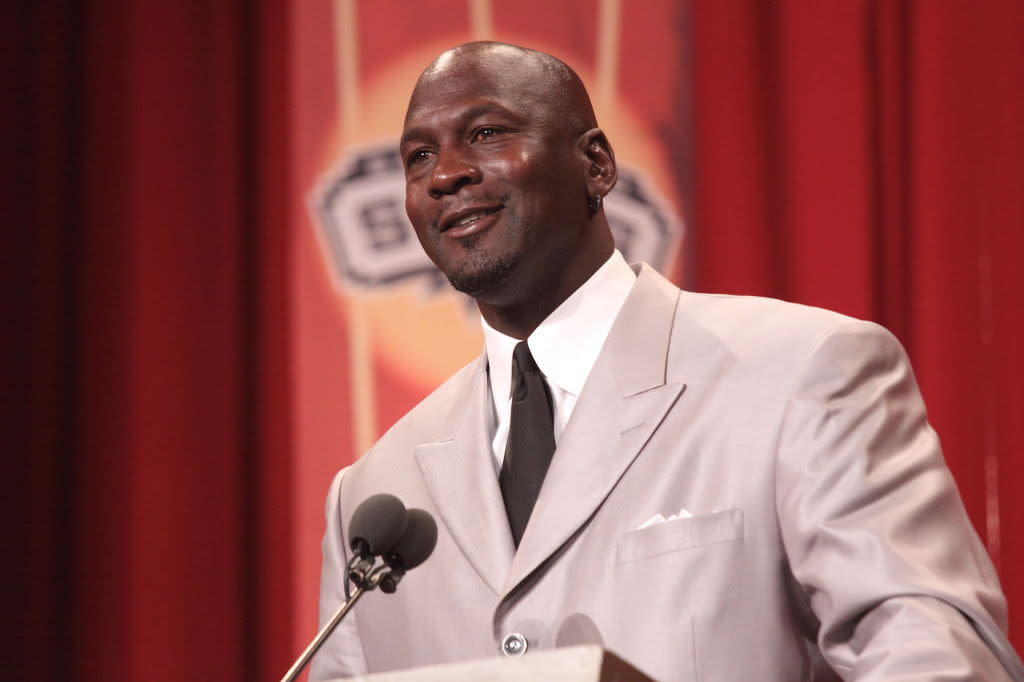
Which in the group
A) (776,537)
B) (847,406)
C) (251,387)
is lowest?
(251,387)

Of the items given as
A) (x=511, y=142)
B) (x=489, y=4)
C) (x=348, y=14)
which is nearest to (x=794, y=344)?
(x=511, y=142)

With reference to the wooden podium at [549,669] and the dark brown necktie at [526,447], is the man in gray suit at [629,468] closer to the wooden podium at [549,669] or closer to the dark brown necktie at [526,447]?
the dark brown necktie at [526,447]

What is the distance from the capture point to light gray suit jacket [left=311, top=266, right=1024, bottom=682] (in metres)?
1.35

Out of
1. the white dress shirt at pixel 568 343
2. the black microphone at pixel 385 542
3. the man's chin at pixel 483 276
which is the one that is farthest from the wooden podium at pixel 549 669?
the man's chin at pixel 483 276

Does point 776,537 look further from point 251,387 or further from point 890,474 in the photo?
point 251,387

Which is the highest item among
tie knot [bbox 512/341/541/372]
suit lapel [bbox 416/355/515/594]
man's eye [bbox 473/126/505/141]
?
man's eye [bbox 473/126/505/141]

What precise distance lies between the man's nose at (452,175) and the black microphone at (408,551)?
584 mm

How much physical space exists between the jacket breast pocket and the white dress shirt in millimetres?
236

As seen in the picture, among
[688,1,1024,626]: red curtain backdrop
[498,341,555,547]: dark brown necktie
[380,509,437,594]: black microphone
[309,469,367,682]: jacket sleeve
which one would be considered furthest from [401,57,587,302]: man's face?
[688,1,1024,626]: red curtain backdrop

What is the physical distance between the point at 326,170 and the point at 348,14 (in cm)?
40

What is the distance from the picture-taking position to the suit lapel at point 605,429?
5.21ft

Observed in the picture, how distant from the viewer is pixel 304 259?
318 cm

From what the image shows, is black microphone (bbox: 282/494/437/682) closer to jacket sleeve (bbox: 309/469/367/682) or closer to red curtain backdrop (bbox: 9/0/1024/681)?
jacket sleeve (bbox: 309/469/367/682)

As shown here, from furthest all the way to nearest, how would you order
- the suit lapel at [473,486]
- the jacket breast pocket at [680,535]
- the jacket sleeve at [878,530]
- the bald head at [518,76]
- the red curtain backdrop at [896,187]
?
the red curtain backdrop at [896,187], the bald head at [518,76], the suit lapel at [473,486], the jacket breast pocket at [680,535], the jacket sleeve at [878,530]
